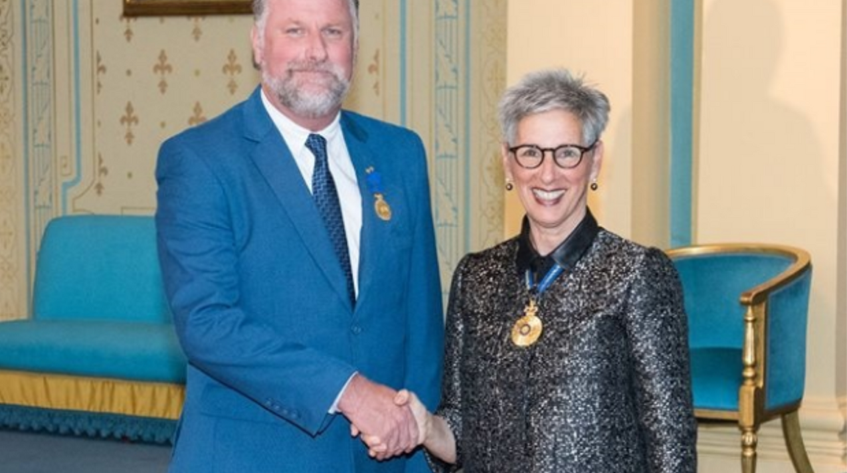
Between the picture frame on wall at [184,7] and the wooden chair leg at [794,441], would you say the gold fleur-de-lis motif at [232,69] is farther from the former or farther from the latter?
the wooden chair leg at [794,441]

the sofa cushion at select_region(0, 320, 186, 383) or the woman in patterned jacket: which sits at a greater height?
the woman in patterned jacket

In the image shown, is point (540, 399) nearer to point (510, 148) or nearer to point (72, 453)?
point (510, 148)

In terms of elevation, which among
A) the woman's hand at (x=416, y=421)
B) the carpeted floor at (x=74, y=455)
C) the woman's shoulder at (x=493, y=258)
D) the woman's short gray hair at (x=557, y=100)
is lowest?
the carpeted floor at (x=74, y=455)

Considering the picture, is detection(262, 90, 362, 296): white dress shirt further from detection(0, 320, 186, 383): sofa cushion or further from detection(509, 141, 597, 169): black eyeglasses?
detection(0, 320, 186, 383): sofa cushion

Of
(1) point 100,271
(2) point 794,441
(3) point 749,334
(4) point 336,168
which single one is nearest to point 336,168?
(4) point 336,168

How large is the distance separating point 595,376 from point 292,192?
2.08ft

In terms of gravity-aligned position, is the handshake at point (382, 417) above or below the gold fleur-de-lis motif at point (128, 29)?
below

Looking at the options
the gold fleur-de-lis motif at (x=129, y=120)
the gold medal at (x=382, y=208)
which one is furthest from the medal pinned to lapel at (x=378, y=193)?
the gold fleur-de-lis motif at (x=129, y=120)

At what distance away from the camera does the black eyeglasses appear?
8.34 feet

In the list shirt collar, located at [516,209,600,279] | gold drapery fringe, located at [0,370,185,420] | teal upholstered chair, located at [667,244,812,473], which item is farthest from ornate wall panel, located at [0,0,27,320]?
shirt collar, located at [516,209,600,279]

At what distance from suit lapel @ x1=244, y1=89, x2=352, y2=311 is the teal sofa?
159 inches

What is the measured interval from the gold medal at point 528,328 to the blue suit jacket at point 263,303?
294mm

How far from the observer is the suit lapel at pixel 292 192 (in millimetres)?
2697

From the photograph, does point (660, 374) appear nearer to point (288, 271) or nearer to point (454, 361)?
point (454, 361)
